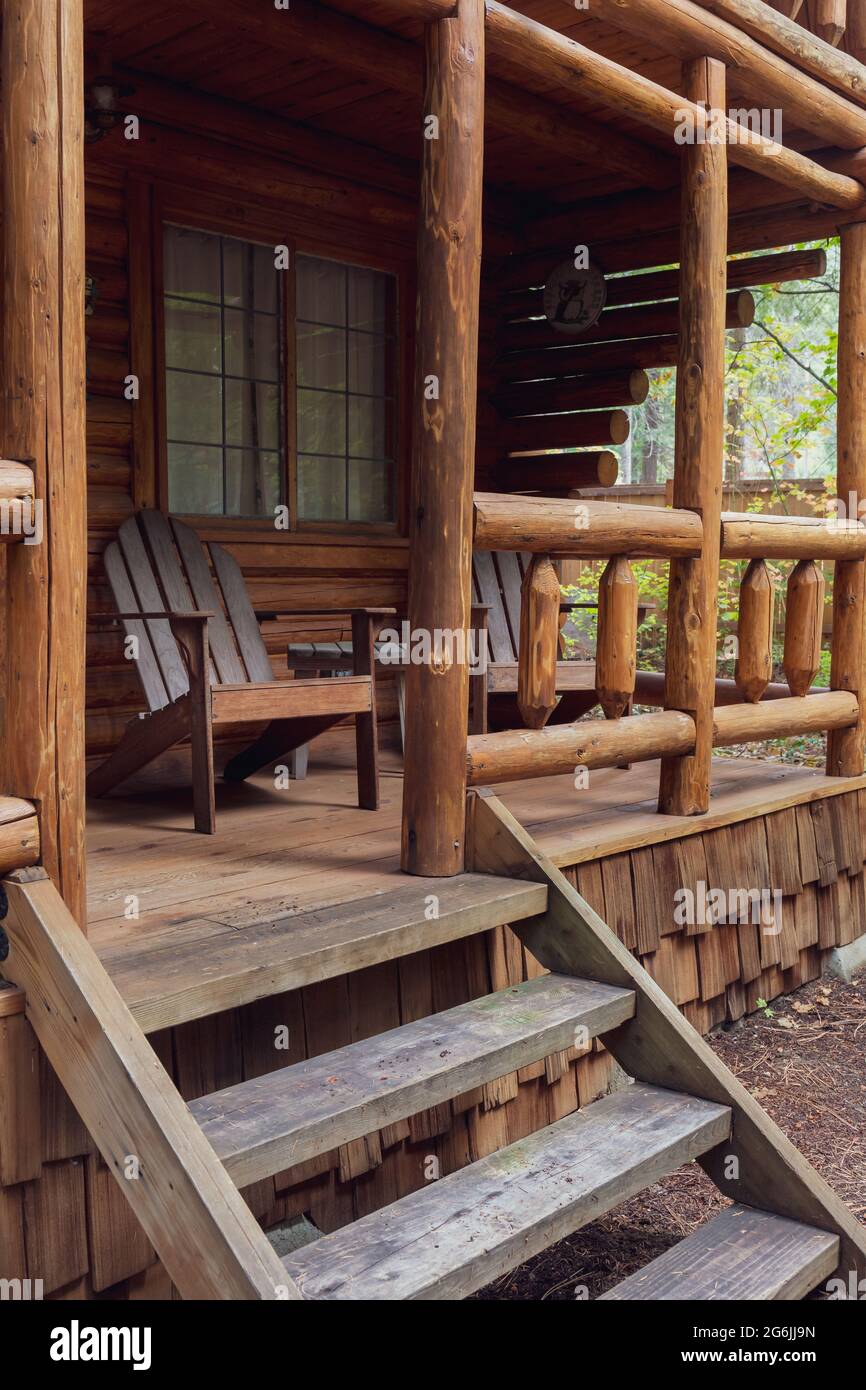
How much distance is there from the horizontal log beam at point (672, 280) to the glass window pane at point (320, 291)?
1.05 m

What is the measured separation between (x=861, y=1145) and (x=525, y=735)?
1.48 metres

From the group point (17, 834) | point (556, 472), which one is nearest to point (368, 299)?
point (556, 472)

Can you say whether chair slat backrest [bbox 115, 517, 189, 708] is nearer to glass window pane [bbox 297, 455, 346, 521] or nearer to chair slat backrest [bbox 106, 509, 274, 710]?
chair slat backrest [bbox 106, 509, 274, 710]

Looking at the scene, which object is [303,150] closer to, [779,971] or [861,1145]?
[779,971]

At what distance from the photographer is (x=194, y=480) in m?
4.83

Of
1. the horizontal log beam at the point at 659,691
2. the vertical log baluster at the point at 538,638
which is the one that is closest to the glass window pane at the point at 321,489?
the horizontal log beam at the point at 659,691

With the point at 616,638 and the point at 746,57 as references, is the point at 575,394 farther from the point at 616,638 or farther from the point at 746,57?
the point at 616,638

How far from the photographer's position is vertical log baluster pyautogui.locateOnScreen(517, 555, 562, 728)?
3.29 meters

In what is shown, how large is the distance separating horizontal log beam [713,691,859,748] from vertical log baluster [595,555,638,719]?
53 cm

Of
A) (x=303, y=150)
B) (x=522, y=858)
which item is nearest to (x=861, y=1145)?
(x=522, y=858)

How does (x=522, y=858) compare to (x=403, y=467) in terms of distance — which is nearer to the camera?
(x=522, y=858)

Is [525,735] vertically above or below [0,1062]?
above

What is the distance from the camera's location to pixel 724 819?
3.98 meters

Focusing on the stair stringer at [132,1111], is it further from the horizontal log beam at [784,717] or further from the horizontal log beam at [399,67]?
the horizontal log beam at [784,717]
